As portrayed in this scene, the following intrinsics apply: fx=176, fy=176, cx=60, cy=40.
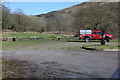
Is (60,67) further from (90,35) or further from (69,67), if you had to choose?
(90,35)

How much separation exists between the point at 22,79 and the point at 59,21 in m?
64.0

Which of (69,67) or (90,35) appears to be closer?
(69,67)

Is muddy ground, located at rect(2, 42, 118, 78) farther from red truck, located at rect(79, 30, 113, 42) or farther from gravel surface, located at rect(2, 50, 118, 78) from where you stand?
red truck, located at rect(79, 30, 113, 42)

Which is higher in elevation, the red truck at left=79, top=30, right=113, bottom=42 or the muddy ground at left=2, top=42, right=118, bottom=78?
the red truck at left=79, top=30, right=113, bottom=42

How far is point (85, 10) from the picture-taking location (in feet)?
106

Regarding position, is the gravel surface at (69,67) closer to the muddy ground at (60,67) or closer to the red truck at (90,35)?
the muddy ground at (60,67)

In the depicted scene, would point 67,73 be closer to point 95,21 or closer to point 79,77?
point 79,77

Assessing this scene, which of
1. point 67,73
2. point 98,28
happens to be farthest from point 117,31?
point 67,73

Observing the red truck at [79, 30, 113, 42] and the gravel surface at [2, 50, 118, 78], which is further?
the red truck at [79, 30, 113, 42]

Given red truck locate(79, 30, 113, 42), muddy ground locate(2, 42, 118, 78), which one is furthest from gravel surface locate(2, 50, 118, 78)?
red truck locate(79, 30, 113, 42)

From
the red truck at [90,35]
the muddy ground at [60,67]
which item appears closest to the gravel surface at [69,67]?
the muddy ground at [60,67]

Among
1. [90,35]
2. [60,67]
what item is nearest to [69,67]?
[60,67]

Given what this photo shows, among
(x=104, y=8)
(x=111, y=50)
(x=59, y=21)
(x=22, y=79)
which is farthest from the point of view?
(x=59, y=21)

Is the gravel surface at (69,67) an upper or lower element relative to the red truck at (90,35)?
lower
